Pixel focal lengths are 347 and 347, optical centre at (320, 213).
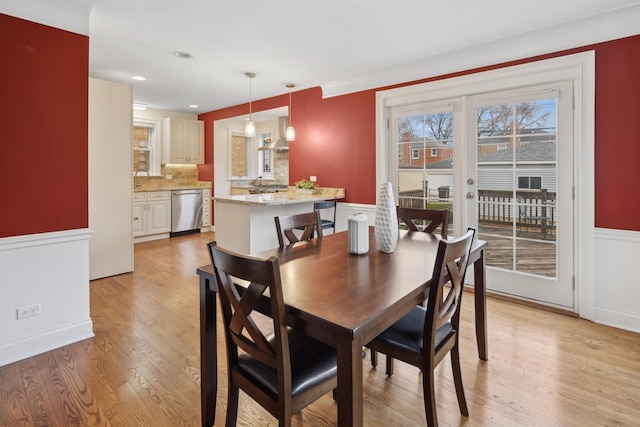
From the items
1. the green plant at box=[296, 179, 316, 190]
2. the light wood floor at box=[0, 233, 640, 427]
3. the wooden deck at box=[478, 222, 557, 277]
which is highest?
the green plant at box=[296, 179, 316, 190]

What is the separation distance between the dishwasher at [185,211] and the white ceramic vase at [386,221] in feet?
17.4

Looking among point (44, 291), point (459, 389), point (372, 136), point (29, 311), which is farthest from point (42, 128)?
point (372, 136)

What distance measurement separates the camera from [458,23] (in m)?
2.82

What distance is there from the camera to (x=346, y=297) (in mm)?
1273

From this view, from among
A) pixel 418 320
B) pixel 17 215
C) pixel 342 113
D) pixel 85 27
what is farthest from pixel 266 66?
pixel 418 320

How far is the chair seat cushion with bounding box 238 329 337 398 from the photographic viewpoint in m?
1.25

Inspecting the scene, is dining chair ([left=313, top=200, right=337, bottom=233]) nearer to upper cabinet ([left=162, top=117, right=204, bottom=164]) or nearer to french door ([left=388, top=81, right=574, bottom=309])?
french door ([left=388, top=81, right=574, bottom=309])

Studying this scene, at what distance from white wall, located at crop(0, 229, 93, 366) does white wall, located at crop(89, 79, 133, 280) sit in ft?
5.19

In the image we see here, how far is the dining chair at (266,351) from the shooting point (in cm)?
114

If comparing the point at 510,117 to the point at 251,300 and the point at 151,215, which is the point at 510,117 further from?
the point at 151,215

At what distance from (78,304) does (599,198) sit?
4.12 m

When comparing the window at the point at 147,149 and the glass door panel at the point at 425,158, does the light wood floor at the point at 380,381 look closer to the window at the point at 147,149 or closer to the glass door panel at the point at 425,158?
the glass door panel at the point at 425,158

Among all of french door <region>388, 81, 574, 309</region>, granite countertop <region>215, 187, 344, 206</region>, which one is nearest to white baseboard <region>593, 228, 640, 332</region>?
french door <region>388, 81, 574, 309</region>

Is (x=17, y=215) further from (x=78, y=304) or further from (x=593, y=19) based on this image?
(x=593, y=19)
